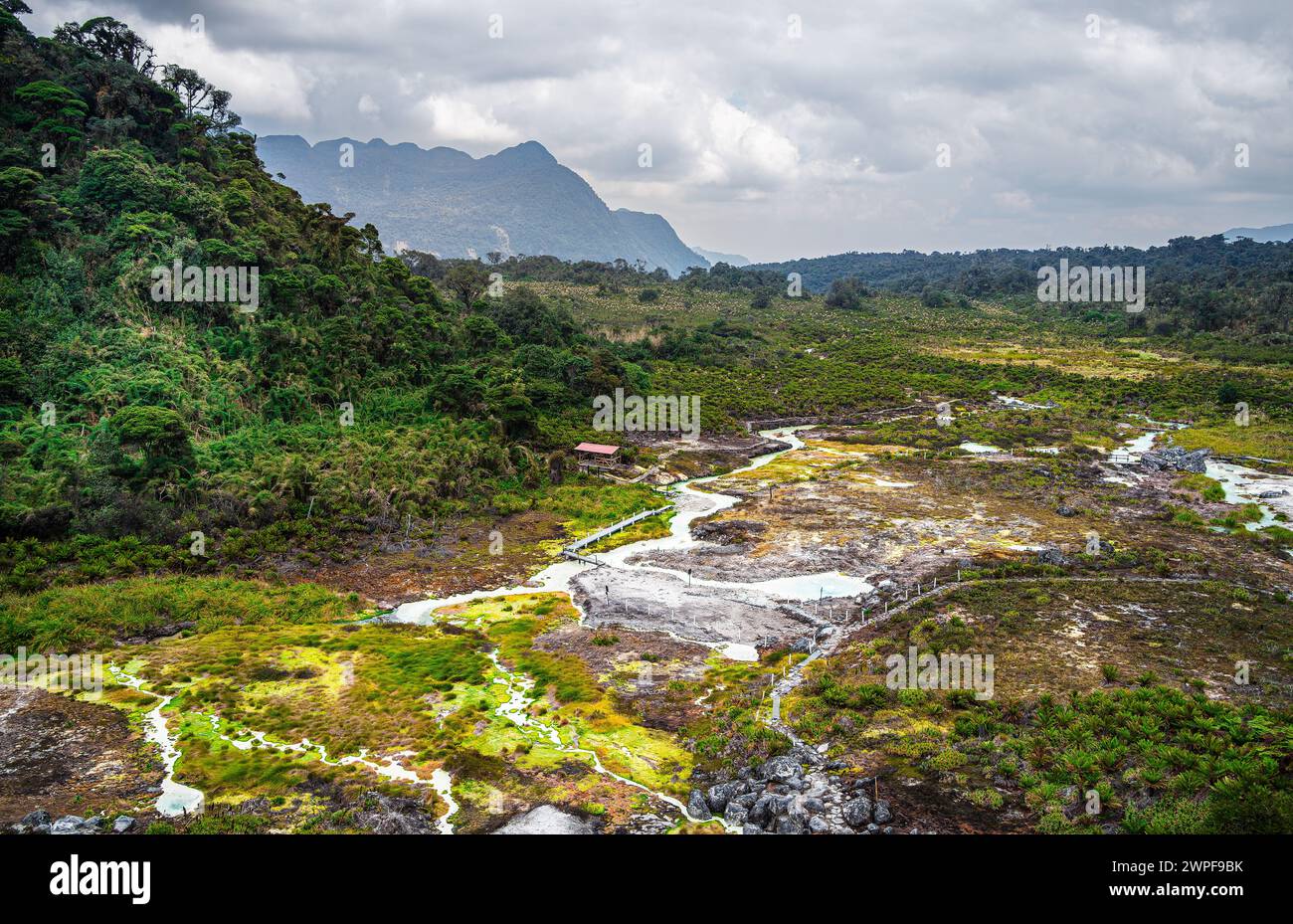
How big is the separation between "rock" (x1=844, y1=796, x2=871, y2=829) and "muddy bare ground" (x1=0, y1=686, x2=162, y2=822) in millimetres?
18207

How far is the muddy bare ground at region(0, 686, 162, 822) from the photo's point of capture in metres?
19.2

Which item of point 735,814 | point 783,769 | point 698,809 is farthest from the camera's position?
point 783,769

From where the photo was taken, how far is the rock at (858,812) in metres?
18.2

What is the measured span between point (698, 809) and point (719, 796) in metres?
0.68

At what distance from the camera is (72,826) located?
57.7 ft

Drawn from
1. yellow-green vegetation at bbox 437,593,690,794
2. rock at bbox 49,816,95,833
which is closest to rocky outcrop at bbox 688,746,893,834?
yellow-green vegetation at bbox 437,593,690,794

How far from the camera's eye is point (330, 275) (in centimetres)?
6062

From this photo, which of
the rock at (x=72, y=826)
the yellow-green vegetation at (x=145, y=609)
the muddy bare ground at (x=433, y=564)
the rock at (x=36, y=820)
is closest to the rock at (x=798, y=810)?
the rock at (x=72, y=826)

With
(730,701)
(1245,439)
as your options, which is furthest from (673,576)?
(1245,439)

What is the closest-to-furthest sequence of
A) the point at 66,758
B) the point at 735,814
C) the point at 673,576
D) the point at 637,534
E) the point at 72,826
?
the point at 72,826, the point at 735,814, the point at 66,758, the point at 673,576, the point at 637,534

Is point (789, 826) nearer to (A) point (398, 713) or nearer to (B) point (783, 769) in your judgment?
(B) point (783, 769)

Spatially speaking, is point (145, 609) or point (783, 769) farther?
point (145, 609)

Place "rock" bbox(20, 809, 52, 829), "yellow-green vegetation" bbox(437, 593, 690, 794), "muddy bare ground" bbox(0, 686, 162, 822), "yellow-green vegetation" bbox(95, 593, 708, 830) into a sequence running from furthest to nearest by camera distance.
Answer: "yellow-green vegetation" bbox(437, 593, 690, 794) → "yellow-green vegetation" bbox(95, 593, 708, 830) → "muddy bare ground" bbox(0, 686, 162, 822) → "rock" bbox(20, 809, 52, 829)

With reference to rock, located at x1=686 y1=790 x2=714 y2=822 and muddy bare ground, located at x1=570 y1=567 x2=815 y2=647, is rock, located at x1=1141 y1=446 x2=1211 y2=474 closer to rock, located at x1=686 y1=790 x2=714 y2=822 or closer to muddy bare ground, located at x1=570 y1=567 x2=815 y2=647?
Result: muddy bare ground, located at x1=570 y1=567 x2=815 y2=647
